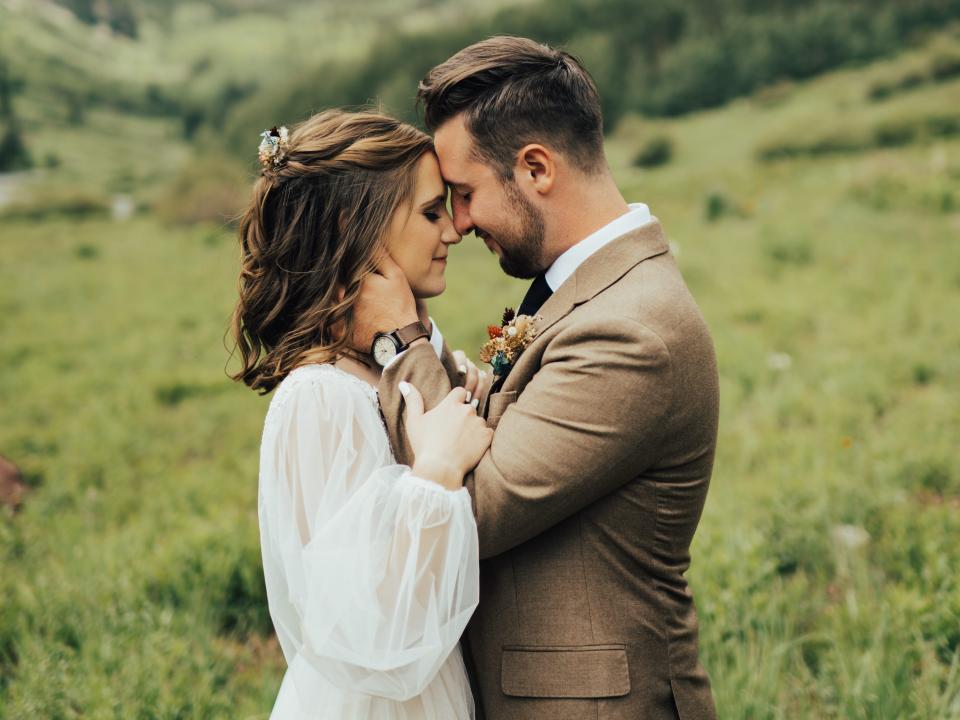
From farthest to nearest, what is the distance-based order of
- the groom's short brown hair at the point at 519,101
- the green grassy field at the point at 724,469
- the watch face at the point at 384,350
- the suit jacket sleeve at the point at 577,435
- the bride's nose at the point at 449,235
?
the green grassy field at the point at 724,469 < the bride's nose at the point at 449,235 < the groom's short brown hair at the point at 519,101 < the watch face at the point at 384,350 < the suit jacket sleeve at the point at 577,435

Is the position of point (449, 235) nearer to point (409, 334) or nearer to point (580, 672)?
point (409, 334)

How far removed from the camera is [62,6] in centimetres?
3206

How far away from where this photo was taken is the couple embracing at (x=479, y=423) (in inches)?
78.2

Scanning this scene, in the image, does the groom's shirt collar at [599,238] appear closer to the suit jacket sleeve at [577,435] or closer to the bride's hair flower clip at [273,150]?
the suit jacket sleeve at [577,435]

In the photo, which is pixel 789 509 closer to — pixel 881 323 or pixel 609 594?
pixel 609 594

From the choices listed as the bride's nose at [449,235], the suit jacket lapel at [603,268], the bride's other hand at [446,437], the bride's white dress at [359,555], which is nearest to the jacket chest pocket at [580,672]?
the bride's white dress at [359,555]

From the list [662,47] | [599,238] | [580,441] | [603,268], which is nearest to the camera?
[580,441]

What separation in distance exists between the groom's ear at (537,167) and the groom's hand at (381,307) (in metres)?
0.48

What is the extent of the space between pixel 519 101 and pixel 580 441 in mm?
1044

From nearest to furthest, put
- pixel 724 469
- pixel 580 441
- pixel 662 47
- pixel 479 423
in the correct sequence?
pixel 580 441, pixel 479 423, pixel 724 469, pixel 662 47

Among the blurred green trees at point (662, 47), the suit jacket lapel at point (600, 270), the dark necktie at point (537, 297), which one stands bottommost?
the blurred green trees at point (662, 47)

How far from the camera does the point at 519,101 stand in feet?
7.82

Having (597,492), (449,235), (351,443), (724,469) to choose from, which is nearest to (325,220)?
(449,235)

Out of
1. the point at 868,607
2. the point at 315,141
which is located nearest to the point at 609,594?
the point at 315,141
